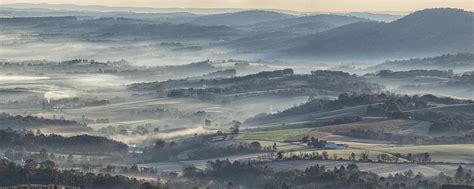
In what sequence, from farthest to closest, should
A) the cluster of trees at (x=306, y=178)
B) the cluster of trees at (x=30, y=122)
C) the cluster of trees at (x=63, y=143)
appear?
1. the cluster of trees at (x=30, y=122)
2. the cluster of trees at (x=63, y=143)
3. the cluster of trees at (x=306, y=178)

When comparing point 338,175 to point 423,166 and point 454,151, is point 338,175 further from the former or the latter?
point 454,151

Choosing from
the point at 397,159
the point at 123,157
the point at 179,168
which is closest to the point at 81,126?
the point at 123,157

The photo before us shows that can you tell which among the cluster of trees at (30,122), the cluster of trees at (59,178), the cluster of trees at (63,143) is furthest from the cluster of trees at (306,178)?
the cluster of trees at (30,122)

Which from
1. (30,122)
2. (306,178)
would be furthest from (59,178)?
(30,122)

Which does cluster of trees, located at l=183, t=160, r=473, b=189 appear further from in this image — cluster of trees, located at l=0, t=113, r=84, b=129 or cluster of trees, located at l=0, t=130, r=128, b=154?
cluster of trees, located at l=0, t=113, r=84, b=129

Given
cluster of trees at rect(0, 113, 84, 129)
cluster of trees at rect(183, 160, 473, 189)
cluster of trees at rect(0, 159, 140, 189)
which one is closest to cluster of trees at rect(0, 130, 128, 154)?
cluster of trees at rect(0, 113, 84, 129)

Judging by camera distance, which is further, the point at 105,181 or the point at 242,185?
Result: the point at 242,185

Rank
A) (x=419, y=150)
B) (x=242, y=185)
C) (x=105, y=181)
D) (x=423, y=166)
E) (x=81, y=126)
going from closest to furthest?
(x=105, y=181), (x=242, y=185), (x=423, y=166), (x=419, y=150), (x=81, y=126)

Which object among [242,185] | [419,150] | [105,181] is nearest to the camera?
[105,181]

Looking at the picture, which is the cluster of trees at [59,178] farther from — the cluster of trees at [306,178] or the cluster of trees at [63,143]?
the cluster of trees at [63,143]
